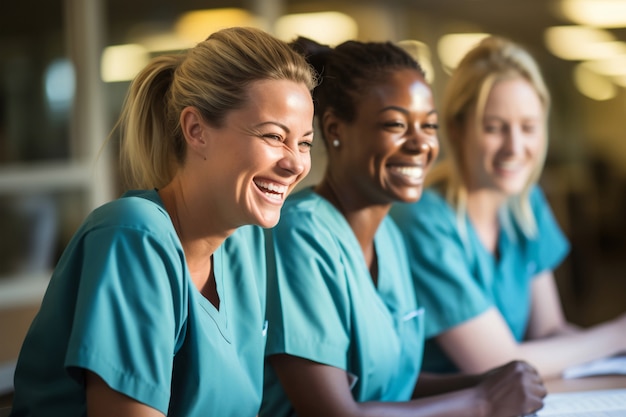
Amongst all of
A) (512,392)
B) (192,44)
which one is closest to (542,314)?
(512,392)

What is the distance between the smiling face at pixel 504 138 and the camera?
168 cm

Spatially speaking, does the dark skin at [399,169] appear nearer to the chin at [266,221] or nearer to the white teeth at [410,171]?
the white teeth at [410,171]

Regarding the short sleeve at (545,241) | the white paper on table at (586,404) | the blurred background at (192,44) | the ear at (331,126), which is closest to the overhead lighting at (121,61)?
the blurred background at (192,44)

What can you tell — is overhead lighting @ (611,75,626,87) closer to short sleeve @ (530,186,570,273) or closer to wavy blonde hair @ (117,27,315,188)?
short sleeve @ (530,186,570,273)

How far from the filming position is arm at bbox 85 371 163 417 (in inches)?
34.7

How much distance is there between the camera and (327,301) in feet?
4.02

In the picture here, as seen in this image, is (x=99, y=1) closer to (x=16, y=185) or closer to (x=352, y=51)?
(x=16, y=185)

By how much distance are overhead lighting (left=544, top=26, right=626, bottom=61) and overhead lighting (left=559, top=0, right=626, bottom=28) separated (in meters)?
0.06

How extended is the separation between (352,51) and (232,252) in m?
0.39

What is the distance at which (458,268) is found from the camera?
157cm

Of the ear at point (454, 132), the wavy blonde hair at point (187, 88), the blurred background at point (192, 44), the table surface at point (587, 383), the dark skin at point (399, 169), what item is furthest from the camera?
the blurred background at point (192, 44)

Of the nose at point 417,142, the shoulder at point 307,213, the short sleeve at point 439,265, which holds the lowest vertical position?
the short sleeve at point 439,265

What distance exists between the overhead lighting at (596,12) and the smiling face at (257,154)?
15.5ft

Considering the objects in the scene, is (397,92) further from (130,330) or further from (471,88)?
(130,330)
